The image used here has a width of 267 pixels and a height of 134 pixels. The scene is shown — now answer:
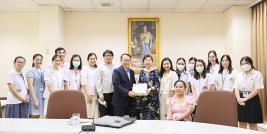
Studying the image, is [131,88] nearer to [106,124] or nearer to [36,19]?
[106,124]

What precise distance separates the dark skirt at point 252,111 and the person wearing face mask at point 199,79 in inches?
27.5

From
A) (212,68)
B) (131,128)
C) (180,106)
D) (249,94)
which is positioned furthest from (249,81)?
(131,128)

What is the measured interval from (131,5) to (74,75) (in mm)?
2545

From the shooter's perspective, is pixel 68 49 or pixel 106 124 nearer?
pixel 106 124

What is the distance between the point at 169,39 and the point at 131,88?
125 inches

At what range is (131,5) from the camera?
631 cm

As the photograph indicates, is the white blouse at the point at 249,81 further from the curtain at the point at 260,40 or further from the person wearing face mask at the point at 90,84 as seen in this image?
the person wearing face mask at the point at 90,84

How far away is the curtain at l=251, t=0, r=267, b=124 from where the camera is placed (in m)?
5.64

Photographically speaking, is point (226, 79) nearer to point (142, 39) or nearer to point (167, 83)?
point (167, 83)

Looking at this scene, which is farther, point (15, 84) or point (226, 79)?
point (226, 79)

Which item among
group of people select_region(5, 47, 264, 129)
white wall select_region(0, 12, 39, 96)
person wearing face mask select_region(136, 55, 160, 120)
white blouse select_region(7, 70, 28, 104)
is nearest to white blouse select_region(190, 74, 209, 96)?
group of people select_region(5, 47, 264, 129)

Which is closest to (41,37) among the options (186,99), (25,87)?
(25,87)

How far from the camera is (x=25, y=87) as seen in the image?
4.05 meters

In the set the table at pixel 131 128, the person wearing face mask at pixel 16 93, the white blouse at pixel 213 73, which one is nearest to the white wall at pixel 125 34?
the white blouse at pixel 213 73
